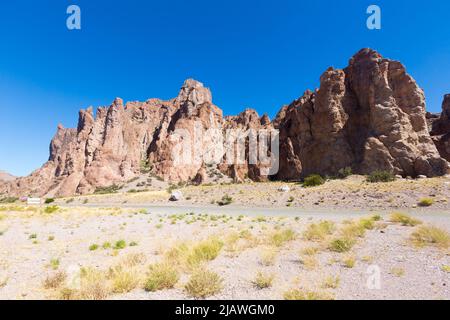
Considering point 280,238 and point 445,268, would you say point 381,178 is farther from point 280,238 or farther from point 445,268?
point 445,268

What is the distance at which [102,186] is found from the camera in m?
82.6

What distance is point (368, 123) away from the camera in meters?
41.4

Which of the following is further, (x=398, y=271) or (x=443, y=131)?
(x=443, y=131)

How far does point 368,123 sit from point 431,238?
38.5m

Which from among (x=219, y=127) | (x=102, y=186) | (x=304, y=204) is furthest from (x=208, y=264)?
(x=219, y=127)

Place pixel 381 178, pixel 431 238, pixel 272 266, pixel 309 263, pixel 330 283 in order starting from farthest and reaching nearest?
1. pixel 381 178
2. pixel 431 238
3. pixel 272 266
4. pixel 309 263
5. pixel 330 283

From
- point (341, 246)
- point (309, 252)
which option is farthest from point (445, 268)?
point (309, 252)

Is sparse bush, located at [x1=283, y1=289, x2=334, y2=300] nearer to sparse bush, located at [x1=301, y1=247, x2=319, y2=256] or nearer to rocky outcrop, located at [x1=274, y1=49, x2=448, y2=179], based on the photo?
sparse bush, located at [x1=301, y1=247, x2=319, y2=256]

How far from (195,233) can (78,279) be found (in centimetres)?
679

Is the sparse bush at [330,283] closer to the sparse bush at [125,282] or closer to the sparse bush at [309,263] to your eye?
the sparse bush at [309,263]

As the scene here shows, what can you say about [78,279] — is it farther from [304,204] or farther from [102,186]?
[102,186]

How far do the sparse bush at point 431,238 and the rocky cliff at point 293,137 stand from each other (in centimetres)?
3007

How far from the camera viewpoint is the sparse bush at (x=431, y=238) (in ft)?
26.0

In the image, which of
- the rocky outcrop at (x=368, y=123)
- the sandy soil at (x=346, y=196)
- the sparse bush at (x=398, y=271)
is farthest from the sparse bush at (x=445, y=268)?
the rocky outcrop at (x=368, y=123)
